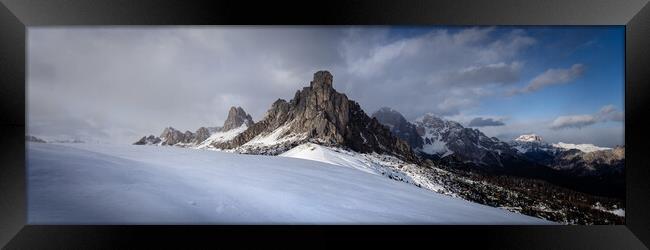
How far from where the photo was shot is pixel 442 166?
13.8ft

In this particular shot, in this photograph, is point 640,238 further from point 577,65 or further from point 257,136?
point 257,136

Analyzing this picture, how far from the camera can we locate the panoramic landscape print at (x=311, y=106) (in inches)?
116

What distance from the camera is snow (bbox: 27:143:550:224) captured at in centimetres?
286

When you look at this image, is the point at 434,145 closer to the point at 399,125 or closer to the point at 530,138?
the point at 399,125

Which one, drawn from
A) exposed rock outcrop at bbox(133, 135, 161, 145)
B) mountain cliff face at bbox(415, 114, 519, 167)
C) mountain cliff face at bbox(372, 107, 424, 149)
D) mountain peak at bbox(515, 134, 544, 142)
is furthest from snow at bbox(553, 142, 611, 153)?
exposed rock outcrop at bbox(133, 135, 161, 145)

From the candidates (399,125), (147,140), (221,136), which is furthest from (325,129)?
(147,140)

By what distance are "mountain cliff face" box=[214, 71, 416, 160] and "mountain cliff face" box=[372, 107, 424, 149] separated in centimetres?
8

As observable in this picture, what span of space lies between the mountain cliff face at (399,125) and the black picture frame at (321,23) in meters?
1.37

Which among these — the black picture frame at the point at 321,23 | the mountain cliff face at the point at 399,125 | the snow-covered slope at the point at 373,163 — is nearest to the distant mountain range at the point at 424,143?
the mountain cliff face at the point at 399,125

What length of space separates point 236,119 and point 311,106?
1086 millimetres

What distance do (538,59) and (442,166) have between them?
6.10 ft

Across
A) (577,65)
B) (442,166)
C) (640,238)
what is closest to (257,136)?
(442,166)

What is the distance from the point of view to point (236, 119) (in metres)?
3.85

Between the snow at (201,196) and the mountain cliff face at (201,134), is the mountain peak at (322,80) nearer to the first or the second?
the mountain cliff face at (201,134)
